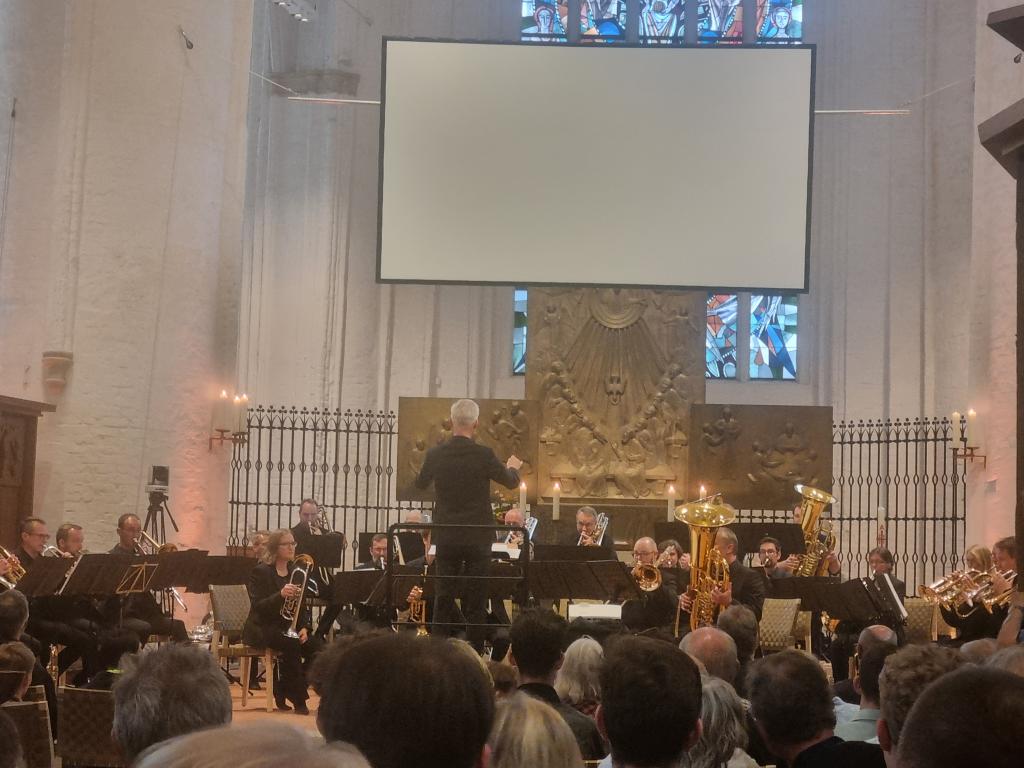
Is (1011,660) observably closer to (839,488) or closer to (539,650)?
(539,650)

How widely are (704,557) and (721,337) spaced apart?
11.2 meters

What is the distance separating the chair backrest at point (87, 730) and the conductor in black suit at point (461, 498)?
2876 mm

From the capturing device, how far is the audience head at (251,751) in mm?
1137

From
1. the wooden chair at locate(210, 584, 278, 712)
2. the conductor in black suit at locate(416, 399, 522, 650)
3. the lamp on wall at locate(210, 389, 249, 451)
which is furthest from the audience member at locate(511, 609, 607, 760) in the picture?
the lamp on wall at locate(210, 389, 249, 451)

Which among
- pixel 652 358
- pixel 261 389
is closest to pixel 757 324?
pixel 652 358

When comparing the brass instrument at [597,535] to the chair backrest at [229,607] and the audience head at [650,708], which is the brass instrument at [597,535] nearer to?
the chair backrest at [229,607]

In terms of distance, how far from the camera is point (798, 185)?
571 inches

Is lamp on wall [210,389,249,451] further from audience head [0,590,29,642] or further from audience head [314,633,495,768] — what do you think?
audience head [314,633,495,768]

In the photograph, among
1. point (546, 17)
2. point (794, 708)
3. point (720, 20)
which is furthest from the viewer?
point (546, 17)

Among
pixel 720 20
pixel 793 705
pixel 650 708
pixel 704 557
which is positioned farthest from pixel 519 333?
pixel 650 708

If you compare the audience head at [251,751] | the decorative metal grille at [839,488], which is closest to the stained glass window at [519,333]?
the decorative metal grille at [839,488]

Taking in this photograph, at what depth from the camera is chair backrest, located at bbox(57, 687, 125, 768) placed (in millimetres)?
5027

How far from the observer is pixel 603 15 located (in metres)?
21.0

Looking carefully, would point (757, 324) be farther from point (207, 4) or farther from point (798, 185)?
point (207, 4)
